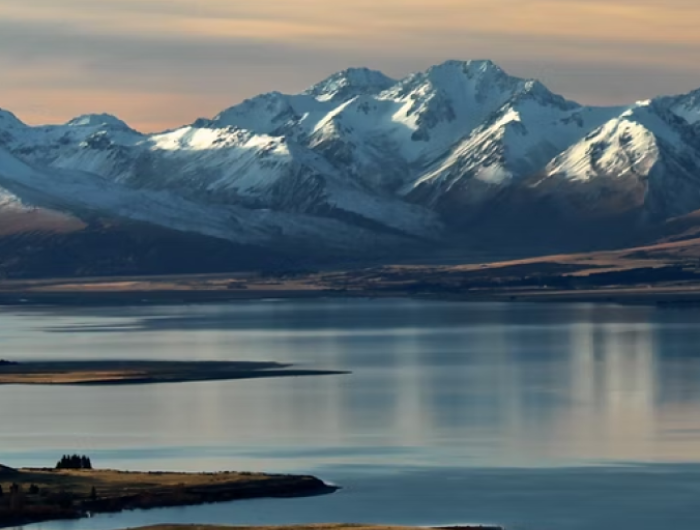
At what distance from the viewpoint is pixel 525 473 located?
9825cm

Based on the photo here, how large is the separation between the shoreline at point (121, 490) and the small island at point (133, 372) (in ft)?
197

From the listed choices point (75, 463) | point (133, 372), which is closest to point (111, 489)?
point (75, 463)

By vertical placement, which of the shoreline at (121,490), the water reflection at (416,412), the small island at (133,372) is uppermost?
the small island at (133,372)

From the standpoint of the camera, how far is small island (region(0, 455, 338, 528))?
85000 millimetres

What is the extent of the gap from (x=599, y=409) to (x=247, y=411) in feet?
66.1

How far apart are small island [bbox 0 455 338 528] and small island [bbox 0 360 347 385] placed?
58420 mm

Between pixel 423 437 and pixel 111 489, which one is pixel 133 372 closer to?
pixel 423 437

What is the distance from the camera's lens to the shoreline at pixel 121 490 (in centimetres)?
8488

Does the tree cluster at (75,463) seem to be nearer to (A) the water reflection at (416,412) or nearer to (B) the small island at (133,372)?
(A) the water reflection at (416,412)

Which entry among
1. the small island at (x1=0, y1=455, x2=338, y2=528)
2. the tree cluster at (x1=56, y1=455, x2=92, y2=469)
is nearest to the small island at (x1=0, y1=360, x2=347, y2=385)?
the tree cluster at (x1=56, y1=455, x2=92, y2=469)

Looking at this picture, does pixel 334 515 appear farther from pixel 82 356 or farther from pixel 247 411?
pixel 82 356

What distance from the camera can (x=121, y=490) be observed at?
292 ft

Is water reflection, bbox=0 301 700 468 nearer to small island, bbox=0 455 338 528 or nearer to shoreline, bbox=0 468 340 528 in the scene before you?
small island, bbox=0 455 338 528

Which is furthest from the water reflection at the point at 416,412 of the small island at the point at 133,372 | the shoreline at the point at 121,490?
the shoreline at the point at 121,490
